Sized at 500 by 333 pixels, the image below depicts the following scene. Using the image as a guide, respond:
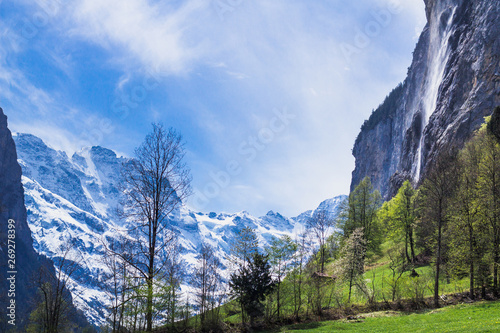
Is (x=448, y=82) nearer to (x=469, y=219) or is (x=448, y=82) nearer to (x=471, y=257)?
(x=469, y=219)

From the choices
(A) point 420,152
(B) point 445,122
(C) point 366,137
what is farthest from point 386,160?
(B) point 445,122

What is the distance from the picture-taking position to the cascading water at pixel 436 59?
3376 inches

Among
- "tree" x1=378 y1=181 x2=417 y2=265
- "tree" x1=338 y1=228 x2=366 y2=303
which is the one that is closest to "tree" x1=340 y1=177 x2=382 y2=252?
"tree" x1=378 y1=181 x2=417 y2=265

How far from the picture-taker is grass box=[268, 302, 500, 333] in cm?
1667

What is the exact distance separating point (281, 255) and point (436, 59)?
92964mm

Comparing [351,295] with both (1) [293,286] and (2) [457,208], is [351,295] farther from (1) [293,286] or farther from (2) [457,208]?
(2) [457,208]

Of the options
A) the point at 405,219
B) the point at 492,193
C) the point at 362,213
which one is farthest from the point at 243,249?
the point at 362,213

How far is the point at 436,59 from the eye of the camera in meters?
93.9

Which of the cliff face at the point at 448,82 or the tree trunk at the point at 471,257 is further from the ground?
the cliff face at the point at 448,82

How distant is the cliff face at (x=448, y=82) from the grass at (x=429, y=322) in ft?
174

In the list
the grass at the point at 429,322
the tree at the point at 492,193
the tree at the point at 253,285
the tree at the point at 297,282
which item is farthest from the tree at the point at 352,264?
the tree at the point at 492,193

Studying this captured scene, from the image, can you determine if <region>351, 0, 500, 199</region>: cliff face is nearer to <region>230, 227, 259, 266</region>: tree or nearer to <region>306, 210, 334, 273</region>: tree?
<region>306, 210, 334, 273</region>: tree

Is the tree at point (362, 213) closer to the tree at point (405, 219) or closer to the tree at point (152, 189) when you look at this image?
the tree at point (405, 219)

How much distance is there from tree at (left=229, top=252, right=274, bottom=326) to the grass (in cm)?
315
